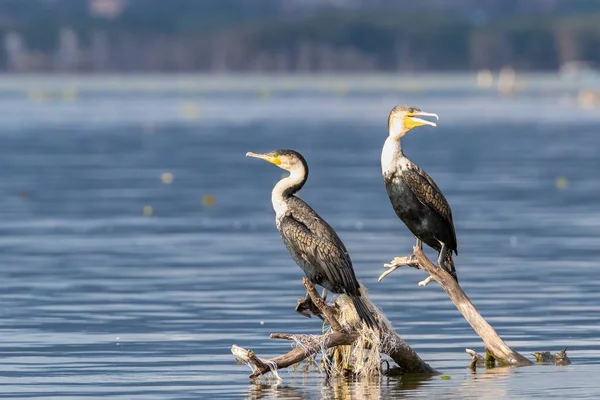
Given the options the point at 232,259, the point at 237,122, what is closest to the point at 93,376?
the point at 232,259

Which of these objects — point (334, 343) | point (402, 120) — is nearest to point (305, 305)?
point (334, 343)

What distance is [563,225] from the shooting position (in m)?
31.1

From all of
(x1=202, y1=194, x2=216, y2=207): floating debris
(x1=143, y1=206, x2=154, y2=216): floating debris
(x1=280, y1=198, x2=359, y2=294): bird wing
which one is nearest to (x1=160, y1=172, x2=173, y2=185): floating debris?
(x1=202, y1=194, x2=216, y2=207): floating debris

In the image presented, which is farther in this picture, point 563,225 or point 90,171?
point 90,171

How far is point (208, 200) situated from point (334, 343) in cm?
1990

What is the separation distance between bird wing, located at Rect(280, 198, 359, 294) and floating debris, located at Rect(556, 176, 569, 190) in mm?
23017

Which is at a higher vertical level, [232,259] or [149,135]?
[149,135]

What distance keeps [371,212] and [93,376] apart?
1681 centimetres

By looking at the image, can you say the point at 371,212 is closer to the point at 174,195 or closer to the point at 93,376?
the point at 174,195

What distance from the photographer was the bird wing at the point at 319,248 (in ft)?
53.8

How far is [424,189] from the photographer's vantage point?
16891mm

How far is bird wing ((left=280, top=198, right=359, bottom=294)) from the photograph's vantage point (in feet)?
53.8

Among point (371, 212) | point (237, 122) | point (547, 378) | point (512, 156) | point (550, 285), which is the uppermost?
point (237, 122)

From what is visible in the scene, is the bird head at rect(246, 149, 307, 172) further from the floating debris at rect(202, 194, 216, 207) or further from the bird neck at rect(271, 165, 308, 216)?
the floating debris at rect(202, 194, 216, 207)
